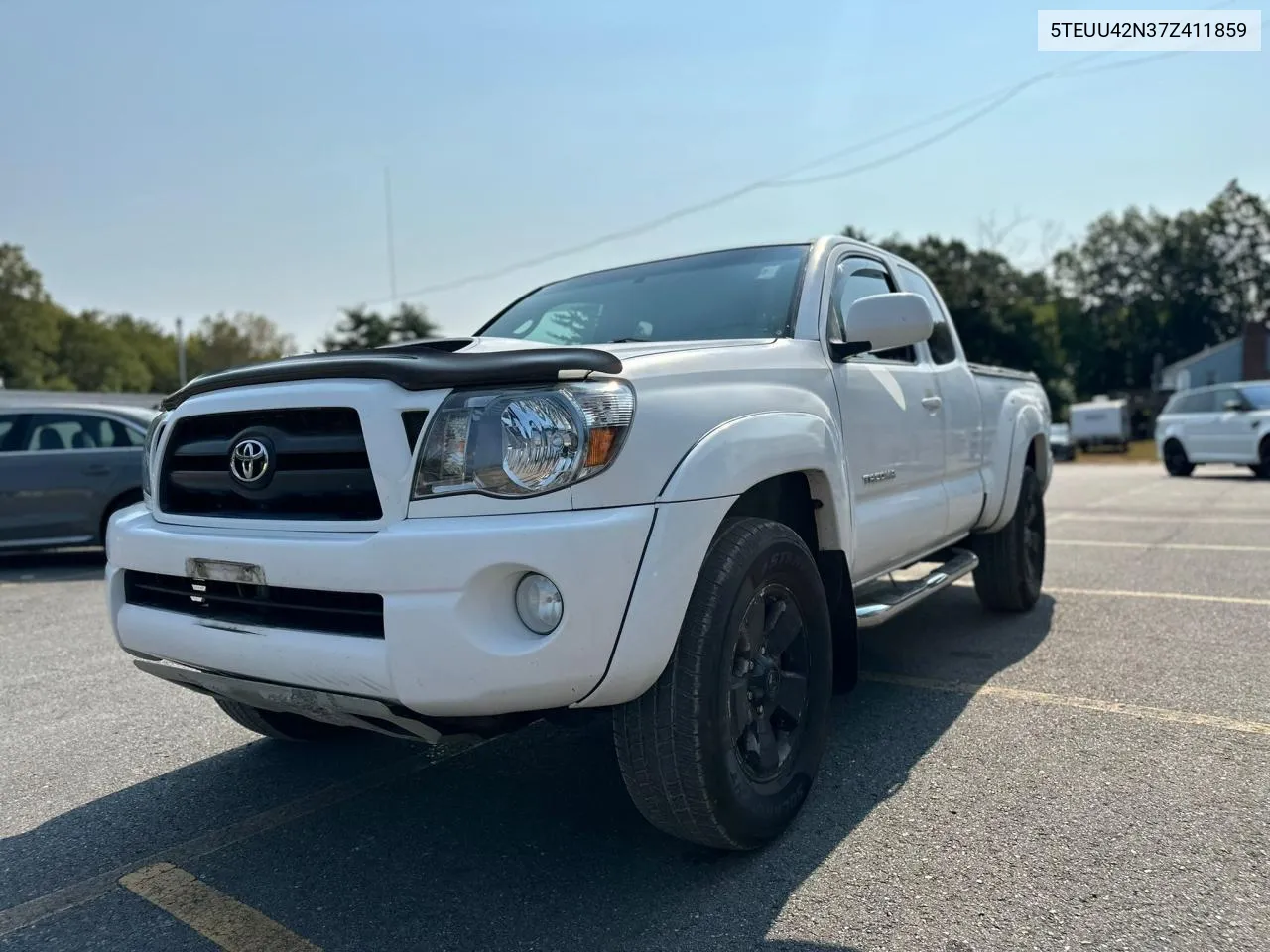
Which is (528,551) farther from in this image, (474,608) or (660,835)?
(660,835)

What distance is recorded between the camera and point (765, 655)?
9.09 feet

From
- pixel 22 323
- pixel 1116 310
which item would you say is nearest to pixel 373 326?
pixel 22 323

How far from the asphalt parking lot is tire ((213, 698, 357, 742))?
98 mm

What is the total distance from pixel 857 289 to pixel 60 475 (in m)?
7.53

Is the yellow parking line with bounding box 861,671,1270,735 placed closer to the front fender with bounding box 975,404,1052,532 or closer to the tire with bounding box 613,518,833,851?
the front fender with bounding box 975,404,1052,532

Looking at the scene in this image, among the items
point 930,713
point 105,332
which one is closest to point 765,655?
point 930,713

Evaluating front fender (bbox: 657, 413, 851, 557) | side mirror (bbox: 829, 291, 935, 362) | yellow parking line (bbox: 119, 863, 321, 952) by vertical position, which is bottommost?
yellow parking line (bbox: 119, 863, 321, 952)

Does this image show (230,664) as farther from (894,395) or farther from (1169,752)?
(1169,752)

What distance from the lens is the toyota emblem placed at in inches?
101

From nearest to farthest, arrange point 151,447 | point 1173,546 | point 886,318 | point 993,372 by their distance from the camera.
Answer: point 151,447
point 886,318
point 993,372
point 1173,546

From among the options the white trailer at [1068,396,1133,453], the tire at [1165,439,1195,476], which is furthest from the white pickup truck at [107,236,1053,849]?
the white trailer at [1068,396,1133,453]

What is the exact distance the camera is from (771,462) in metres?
2.73

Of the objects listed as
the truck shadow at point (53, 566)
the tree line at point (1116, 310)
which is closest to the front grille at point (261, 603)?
the truck shadow at point (53, 566)

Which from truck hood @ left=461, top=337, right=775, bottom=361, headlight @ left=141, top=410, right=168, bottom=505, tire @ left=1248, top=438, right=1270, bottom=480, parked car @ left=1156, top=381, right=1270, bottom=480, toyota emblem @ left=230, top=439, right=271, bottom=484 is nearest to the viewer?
toyota emblem @ left=230, top=439, right=271, bottom=484
